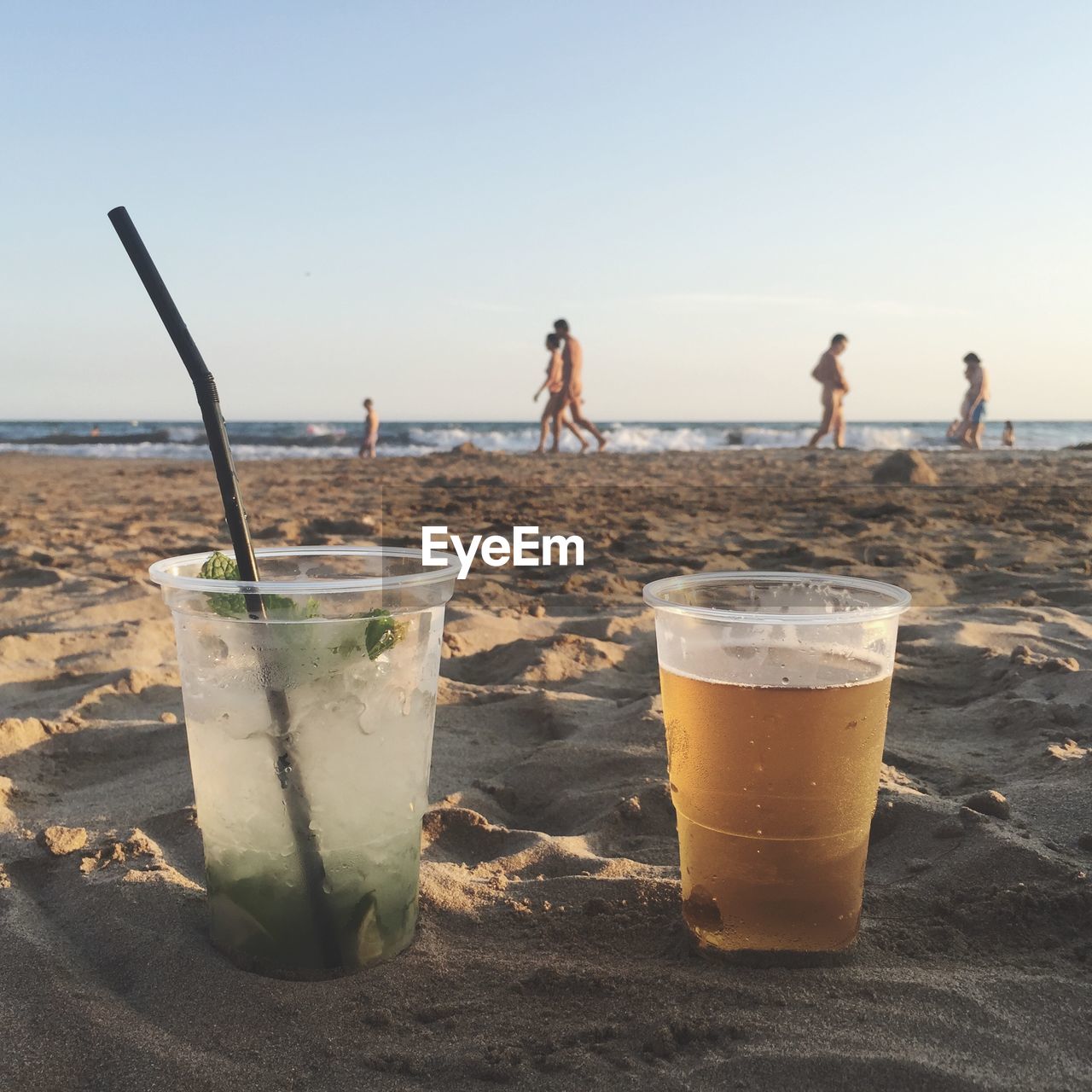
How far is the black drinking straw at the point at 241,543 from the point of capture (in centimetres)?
146

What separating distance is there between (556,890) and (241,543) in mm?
876

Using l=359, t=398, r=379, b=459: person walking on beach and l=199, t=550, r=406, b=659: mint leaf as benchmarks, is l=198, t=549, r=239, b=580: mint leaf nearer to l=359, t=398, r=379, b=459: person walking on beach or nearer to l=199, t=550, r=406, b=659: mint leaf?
l=199, t=550, r=406, b=659: mint leaf

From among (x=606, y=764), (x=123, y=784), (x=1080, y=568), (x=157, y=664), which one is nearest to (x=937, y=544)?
(x=1080, y=568)

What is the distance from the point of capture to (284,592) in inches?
56.0

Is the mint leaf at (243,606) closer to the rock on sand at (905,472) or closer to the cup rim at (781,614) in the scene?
the cup rim at (781,614)

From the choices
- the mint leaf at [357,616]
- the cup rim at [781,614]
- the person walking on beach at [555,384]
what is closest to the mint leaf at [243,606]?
the mint leaf at [357,616]

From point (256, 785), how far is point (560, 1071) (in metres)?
0.62

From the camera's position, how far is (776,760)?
4.67 feet

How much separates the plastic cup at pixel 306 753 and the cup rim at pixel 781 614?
1.22 ft

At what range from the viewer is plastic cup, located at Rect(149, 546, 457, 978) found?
1458mm

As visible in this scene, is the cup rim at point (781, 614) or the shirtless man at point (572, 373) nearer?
the cup rim at point (781, 614)

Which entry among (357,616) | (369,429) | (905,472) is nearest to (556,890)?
(357,616)

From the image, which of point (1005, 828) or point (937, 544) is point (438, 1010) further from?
point (937, 544)

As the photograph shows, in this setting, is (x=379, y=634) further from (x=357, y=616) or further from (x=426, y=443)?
(x=426, y=443)
